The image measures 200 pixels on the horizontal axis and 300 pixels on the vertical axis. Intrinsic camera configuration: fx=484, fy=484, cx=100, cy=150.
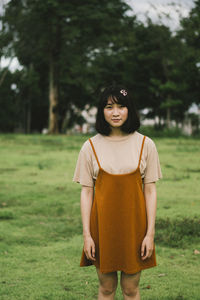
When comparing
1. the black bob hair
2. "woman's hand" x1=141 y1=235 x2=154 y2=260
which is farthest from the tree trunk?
"woman's hand" x1=141 y1=235 x2=154 y2=260

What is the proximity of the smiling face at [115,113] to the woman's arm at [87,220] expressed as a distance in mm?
422

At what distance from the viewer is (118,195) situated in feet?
9.02

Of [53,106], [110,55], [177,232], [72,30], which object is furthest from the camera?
[110,55]

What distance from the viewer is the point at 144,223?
9.28ft

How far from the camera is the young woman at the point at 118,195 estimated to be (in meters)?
2.77

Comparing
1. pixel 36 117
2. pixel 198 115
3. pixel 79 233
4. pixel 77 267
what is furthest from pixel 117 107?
pixel 36 117

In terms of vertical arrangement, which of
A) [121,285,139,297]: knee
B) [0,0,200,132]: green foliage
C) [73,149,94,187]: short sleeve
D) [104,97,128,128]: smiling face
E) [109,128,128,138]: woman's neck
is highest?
[0,0,200,132]: green foliage

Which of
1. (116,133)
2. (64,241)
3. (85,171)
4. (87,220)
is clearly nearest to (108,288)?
(87,220)

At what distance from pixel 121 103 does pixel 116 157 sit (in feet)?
1.15

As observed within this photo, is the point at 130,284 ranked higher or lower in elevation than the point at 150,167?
lower

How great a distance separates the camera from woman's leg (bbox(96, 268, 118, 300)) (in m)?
2.94

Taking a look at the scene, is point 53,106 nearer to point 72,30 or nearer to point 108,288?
point 72,30

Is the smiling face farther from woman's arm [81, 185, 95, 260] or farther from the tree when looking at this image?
the tree

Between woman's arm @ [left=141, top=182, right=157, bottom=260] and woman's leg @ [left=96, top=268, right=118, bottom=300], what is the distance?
271 mm
